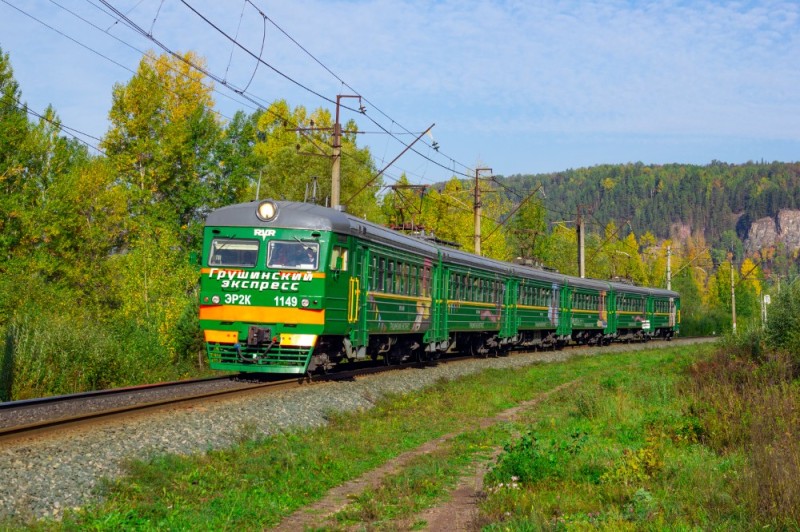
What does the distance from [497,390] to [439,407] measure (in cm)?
355

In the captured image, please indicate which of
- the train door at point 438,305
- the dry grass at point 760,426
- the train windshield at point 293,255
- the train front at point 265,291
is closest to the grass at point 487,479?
the dry grass at point 760,426

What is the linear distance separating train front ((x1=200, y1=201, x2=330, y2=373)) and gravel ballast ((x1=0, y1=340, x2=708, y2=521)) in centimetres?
110

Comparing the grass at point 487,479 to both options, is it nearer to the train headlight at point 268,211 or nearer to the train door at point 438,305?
the train headlight at point 268,211

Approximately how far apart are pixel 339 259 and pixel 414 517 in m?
9.61

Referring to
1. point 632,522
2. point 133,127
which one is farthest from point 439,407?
point 133,127

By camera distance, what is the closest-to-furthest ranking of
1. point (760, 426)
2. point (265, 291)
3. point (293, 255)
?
point (760, 426)
point (265, 291)
point (293, 255)

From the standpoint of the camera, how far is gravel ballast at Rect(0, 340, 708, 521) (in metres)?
8.36

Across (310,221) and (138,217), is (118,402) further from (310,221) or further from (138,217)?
(138,217)

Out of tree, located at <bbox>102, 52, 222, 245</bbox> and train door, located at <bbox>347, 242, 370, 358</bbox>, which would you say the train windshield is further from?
tree, located at <bbox>102, 52, 222, 245</bbox>

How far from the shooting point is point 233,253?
1747cm

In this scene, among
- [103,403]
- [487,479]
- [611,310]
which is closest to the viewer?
[487,479]

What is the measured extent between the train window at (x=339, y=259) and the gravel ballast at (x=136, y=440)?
2.41 metres

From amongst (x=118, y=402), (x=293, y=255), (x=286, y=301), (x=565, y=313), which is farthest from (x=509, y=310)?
(x=118, y=402)

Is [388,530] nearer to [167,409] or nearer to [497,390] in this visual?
[167,409]
